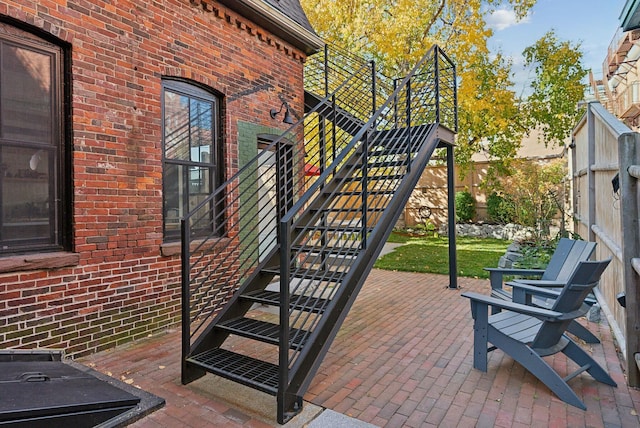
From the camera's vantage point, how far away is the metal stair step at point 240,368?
2.71 metres

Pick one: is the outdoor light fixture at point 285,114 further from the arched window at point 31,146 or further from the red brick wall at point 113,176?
the arched window at point 31,146

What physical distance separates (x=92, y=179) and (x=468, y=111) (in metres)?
10.5

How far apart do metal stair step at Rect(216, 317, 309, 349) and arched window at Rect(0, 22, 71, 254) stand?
183 centimetres

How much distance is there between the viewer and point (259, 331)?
311 centimetres

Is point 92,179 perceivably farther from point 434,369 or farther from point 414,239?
point 414,239

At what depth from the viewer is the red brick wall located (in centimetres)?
342

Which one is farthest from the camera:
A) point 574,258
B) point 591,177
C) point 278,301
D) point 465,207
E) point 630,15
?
point 465,207

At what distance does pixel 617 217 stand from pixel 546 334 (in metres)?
1.69

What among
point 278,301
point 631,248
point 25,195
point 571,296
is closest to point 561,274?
point 631,248

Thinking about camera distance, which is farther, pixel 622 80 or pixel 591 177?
pixel 622 80

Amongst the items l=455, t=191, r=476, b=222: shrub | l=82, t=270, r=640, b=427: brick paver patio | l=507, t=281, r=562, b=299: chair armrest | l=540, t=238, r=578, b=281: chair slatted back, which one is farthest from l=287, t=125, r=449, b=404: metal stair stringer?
l=455, t=191, r=476, b=222: shrub

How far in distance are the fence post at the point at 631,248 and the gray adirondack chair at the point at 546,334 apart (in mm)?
158

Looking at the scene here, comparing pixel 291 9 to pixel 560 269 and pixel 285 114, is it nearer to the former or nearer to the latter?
pixel 285 114

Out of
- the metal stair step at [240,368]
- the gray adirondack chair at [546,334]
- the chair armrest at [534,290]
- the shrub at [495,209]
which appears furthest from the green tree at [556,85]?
the metal stair step at [240,368]
